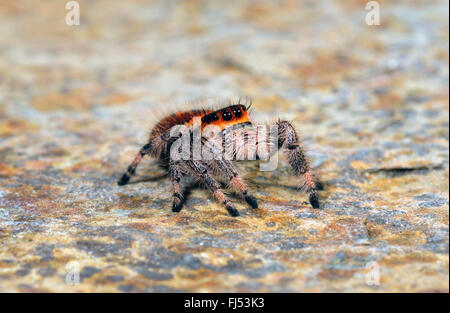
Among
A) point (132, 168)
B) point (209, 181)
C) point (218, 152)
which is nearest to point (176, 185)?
point (209, 181)

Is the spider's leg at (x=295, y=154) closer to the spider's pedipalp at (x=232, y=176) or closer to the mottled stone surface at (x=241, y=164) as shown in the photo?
the mottled stone surface at (x=241, y=164)

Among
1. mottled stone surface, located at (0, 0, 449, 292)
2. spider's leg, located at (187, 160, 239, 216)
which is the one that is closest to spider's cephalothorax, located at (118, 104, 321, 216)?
spider's leg, located at (187, 160, 239, 216)

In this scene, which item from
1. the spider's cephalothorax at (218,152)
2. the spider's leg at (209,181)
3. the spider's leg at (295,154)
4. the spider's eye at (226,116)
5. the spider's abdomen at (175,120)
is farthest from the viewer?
the spider's abdomen at (175,120)

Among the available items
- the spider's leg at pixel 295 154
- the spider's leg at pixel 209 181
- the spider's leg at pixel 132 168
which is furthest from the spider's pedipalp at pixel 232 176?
the spider's leg at pixel 132 168

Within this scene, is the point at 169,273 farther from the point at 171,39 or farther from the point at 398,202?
the point at 171,39

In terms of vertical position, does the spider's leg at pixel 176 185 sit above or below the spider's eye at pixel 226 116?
below

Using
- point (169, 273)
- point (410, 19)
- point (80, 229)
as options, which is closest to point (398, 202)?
point (169, 273)

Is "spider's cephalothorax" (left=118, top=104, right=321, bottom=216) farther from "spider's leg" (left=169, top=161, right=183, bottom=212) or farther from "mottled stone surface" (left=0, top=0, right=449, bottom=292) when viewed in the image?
"mottled stone surface" (left=0, top=0, right=449, bottom=292)
